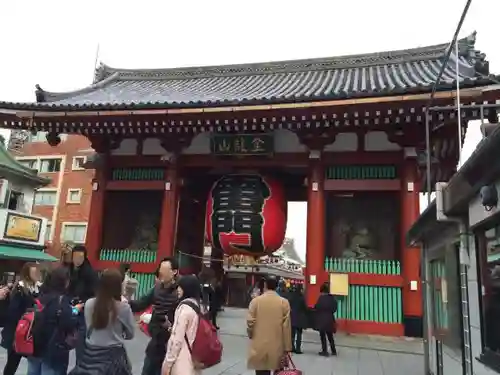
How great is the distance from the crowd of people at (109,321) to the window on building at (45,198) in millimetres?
28856

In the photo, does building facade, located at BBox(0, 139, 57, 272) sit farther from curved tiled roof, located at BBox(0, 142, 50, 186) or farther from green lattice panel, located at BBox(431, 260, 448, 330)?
green lattice panel, located at BBox(431, 260, 448, 330)

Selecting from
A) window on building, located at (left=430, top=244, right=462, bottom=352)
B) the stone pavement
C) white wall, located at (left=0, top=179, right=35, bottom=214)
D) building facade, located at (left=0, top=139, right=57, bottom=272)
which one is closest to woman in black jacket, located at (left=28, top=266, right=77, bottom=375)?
the stone pavement

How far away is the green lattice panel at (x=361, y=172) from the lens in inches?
429

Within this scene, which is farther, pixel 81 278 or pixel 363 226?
pixel 363 226

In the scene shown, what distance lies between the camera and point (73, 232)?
30188 mm

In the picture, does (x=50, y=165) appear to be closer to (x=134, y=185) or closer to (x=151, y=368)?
(x=134, y=185)

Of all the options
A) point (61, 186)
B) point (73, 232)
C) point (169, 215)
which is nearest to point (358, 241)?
point (169, 215)

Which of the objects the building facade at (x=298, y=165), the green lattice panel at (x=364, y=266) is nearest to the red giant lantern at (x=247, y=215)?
the building facade at (x=298, y=165)

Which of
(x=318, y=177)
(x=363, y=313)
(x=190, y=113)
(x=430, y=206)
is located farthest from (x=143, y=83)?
(x=430, y=206)

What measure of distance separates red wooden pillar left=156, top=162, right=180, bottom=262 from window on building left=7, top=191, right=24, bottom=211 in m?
14.3

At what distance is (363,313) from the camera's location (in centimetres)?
1014

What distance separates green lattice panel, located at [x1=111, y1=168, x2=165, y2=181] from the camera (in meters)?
12.8

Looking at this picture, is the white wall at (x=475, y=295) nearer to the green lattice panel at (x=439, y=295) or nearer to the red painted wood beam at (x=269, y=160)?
the green lattice panel at (x=439, y=295)

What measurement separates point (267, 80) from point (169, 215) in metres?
6.76
